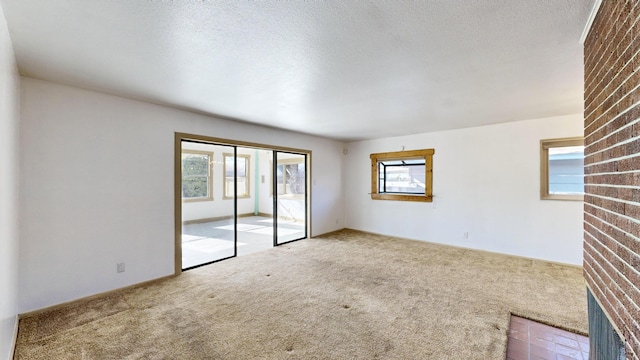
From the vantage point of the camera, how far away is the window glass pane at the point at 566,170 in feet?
13.5

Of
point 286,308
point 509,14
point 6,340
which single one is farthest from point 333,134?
point 6,340

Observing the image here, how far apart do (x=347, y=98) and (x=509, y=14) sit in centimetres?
186

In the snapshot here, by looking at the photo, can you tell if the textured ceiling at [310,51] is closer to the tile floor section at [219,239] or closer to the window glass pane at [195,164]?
the window glass pane at [195,164]

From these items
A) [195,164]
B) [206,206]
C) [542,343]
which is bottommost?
[542,343]

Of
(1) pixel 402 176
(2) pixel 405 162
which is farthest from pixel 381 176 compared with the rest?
(2) pixel 405 162

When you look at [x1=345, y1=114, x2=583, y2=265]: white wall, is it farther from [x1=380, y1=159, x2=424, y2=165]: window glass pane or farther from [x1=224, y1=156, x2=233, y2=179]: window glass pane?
[x1=224, y1=156, x2=233, y2=179]: window glass pane

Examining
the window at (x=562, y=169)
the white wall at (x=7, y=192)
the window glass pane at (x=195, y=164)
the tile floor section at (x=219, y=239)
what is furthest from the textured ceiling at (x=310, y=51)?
Result: the tile floor section at (x=219, y=239)

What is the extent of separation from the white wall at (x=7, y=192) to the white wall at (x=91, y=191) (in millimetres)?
274

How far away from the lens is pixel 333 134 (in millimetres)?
5809

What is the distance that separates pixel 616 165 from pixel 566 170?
385cm

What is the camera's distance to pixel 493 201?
486cm

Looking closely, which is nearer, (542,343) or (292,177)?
(542,343)

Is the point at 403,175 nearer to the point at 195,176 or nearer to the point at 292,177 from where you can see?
the point at 292,177

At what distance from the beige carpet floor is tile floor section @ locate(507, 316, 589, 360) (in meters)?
0.09
